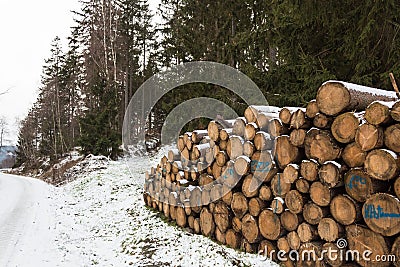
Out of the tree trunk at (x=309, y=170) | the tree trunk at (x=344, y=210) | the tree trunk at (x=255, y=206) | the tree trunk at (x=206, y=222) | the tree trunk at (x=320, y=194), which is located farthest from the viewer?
the tree trunk at (x=206, y=222)

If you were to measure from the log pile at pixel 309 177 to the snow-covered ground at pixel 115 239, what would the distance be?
454 mm

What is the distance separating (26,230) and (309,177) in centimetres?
692

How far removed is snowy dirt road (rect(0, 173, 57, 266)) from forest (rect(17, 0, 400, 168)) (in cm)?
663

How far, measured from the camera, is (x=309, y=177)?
159 inches

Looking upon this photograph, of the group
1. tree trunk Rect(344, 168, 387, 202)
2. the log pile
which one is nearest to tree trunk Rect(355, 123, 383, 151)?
the log pile

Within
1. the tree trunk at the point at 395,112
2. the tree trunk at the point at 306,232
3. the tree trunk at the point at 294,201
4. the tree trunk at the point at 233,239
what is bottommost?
the tree trunk at the point at 233,239

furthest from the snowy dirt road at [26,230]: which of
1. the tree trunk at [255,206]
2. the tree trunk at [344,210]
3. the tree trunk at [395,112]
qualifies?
the tree trunk at [395,112]

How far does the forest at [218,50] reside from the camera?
23.0 ft

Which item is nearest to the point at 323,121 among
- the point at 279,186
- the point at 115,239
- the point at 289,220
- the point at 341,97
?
the point at 341,97

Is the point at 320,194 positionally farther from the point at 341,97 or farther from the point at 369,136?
the point at 341,97

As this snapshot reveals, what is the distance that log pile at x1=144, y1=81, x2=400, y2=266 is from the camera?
3.30 meters

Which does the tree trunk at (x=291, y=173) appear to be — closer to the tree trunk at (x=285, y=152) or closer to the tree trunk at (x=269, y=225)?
the tree trunk at (x=285, y=152)

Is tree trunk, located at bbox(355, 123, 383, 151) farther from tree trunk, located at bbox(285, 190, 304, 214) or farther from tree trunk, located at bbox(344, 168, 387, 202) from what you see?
tree trunk, located at bbox(285, 190, 304, 214)

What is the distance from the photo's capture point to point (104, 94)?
18672 mm
